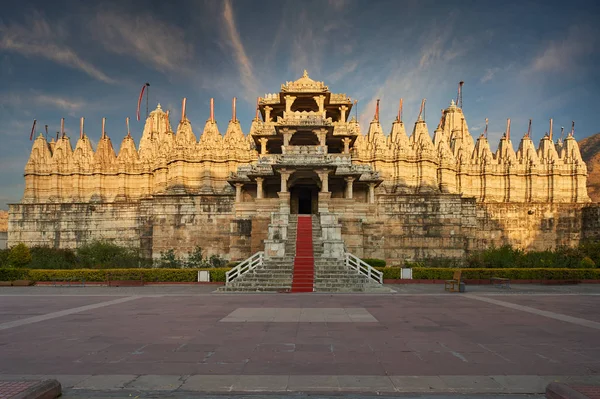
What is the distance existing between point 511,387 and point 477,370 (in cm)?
86

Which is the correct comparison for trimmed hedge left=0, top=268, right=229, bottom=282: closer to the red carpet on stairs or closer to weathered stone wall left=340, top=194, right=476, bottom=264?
the red carpet on stairs

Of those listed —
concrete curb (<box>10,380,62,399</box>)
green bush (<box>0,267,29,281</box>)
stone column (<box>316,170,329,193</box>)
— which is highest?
Result: stone column (<box>316,170,329,193</box>)

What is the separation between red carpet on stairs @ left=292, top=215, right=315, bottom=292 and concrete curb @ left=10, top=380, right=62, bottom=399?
51.0 feet

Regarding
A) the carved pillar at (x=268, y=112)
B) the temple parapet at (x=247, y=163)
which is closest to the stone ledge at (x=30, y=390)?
the carved pillar at (x=268, y=112)

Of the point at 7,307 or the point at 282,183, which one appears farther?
the point at 282,183

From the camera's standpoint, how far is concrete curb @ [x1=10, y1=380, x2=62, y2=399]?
5704mm

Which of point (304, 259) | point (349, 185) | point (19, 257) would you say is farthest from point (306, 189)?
point (19, 257)

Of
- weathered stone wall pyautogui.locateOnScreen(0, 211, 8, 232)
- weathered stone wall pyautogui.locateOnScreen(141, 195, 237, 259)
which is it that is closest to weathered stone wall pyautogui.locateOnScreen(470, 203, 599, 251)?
weathered stone wall pyautogui.locateOnScreen(141, 195, 237, 259)

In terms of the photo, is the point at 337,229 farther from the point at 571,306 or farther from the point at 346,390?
the point at 346,390

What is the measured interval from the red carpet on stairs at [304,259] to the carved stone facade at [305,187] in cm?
128

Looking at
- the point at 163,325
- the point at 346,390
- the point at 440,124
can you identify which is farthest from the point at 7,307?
the point at 440,124

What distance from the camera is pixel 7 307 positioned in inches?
640

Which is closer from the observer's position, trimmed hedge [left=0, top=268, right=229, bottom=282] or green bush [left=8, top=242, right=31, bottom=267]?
trimmed hedge [left=0, top=268, right=229, bottom=282]

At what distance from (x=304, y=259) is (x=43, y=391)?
1921cm
